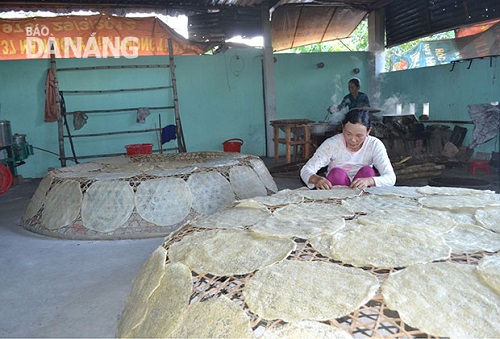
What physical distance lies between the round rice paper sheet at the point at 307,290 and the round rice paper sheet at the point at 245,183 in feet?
7.72

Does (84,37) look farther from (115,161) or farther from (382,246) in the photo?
(382,246)

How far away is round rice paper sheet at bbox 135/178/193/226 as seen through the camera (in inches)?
126

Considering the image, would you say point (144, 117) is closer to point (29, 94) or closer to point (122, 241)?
point (29, 94)

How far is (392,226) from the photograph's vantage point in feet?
4.52

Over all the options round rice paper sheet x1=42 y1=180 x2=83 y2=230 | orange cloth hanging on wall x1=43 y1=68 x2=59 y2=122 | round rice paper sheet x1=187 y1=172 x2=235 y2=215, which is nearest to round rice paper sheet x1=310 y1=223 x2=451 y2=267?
round rice paper sheet x1=187 y1=172 x2=235 y2=215

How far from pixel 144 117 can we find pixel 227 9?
2.67 m

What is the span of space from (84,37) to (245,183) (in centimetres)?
476

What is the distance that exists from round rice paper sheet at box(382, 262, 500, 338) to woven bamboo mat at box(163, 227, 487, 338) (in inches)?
0.9

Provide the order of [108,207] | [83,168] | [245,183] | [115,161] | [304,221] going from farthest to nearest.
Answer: [115,161], [83,168], [245,183], [108,207], [304,221]

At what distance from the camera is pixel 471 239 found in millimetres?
1228

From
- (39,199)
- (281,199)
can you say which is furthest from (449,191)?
(39,199)

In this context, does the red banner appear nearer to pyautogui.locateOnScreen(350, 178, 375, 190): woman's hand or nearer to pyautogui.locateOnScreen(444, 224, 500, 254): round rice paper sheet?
pyautogui.locateOnScreen(350, 178, 375, 190): woman's hand

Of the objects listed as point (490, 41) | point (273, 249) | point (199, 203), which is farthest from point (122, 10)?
point (273, 249)

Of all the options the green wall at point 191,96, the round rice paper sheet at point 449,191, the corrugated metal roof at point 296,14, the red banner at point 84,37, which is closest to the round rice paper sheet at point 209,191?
the round rice paper sheet at point 449,191
